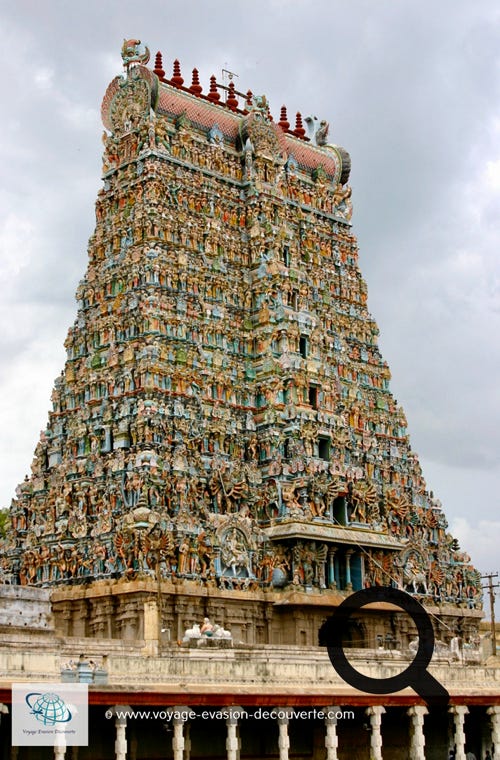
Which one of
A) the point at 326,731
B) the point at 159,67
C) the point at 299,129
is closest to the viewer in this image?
the point at 326,731

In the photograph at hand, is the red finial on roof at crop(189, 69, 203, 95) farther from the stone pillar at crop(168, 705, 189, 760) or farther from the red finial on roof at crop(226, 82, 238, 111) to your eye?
the stone pillar at crop(168, 705, 189, 760)

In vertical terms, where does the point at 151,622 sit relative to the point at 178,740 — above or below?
above

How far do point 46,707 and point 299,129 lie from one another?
5776 cm

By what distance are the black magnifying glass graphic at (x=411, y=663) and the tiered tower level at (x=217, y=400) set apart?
1.39m

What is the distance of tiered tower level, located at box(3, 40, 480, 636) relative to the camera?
67438 mm

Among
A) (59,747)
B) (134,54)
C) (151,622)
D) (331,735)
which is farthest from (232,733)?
(134,54)

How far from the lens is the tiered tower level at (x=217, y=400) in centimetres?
6744

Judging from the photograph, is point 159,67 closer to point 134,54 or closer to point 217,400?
point 134,54

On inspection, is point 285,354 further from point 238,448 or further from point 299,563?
point 299,563

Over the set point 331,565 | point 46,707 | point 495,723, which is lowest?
point 495,723

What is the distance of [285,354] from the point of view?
74.9 metres

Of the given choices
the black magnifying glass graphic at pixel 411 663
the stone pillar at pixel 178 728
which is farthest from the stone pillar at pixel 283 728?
the stone pillar at pixel 178 728

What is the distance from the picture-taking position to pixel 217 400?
238ft

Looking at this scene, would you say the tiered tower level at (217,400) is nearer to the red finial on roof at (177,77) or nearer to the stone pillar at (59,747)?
the red finial on roof at (177,77)
